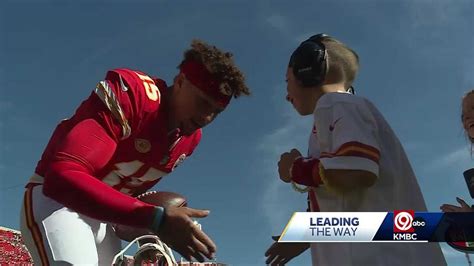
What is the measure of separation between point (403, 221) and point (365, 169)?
42cm

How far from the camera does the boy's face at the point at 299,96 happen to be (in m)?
2.75

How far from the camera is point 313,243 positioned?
2.53 metres

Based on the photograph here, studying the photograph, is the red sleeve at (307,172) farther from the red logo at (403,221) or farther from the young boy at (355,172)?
the red logo at (403,221)

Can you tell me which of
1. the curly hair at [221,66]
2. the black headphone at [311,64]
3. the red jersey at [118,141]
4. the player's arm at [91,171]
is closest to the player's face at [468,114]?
the black headphone at [311,64]

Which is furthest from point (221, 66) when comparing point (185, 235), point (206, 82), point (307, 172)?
point (185, 235)

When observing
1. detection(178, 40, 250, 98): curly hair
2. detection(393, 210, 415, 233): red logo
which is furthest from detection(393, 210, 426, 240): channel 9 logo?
detection(178, 40, 250, 98): curly hair

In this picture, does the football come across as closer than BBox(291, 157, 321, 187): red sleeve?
No

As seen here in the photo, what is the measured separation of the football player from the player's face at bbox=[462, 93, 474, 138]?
152 centimetres

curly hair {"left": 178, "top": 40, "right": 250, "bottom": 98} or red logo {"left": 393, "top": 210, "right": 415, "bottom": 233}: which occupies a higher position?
curly hair {"left": 178, "top": 40, "right": 250, "bottom": 98}

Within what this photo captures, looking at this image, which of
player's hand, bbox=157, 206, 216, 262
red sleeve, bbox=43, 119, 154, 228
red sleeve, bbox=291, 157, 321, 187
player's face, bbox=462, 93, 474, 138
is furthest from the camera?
player's face, bbox=462, 93, 474, 138

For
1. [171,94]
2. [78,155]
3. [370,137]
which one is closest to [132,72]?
[171,94]

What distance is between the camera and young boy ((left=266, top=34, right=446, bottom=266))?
219cm

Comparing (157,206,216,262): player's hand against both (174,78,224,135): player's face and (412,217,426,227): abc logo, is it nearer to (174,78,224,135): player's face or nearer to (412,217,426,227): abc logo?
(174,78,224,135): player's face

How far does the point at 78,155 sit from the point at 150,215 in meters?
0.46
